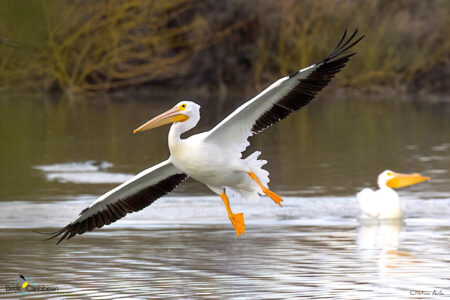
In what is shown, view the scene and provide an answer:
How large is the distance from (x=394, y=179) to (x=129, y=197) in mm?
5006

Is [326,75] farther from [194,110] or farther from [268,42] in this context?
[268,42]

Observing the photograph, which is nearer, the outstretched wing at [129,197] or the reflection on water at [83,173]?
the outstretched wing at [129,197]

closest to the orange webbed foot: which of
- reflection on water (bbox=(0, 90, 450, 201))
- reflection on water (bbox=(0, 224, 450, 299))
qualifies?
reflection on water (bbox=(0, 224, 450, 299))

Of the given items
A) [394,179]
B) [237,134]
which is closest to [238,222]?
[237,134]

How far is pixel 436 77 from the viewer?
36.0 metres

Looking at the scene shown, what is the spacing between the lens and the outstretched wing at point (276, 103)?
751cm

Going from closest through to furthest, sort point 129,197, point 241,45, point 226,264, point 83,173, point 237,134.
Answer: point 237,134, point 129,197, point 226,264, point 83,173, point 241,45

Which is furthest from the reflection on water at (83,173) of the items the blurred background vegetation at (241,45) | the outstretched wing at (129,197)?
the blurred background vegetation at (241,45)

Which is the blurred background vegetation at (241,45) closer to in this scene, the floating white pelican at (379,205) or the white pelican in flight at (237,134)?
the floating white pelican at (379,205)

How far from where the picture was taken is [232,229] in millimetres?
10844

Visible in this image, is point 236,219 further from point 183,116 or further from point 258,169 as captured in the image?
point 183,116

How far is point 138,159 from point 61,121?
25.9 ft

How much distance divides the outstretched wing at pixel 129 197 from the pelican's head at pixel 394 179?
4431 mm

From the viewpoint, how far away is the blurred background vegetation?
1235 inches
